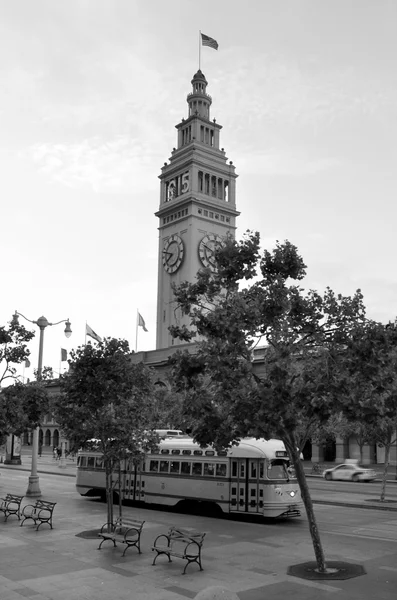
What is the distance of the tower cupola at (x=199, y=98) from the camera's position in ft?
320

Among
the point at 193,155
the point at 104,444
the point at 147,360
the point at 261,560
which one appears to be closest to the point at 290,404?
the point at 261,560

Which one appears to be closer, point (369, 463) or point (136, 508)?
point (136, 508)

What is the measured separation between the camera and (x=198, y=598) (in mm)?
7562

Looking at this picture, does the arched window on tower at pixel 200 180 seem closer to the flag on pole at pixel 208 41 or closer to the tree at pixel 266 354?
the flag on pole at pixel 208 41

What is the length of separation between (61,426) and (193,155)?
76.0 m

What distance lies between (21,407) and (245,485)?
31.2 ft

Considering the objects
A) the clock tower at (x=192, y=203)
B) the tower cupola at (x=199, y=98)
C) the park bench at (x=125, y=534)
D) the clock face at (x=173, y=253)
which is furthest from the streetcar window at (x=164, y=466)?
the tower cupola at (x=199, y=98)

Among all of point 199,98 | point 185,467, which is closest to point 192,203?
point 199,98

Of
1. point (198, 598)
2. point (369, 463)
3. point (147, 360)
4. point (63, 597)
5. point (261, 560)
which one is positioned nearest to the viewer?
point (198, 598)

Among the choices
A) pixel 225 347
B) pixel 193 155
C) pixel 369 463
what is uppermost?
pixel 193 155

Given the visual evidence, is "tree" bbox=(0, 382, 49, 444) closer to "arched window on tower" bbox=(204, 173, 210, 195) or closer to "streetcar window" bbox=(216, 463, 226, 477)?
"streetcar window" bbox=(216, 463, 226, 477)

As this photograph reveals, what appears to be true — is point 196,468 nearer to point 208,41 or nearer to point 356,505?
point 356,505

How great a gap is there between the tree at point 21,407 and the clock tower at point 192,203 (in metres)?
56.8

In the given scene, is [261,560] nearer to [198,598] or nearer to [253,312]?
[253,312]
